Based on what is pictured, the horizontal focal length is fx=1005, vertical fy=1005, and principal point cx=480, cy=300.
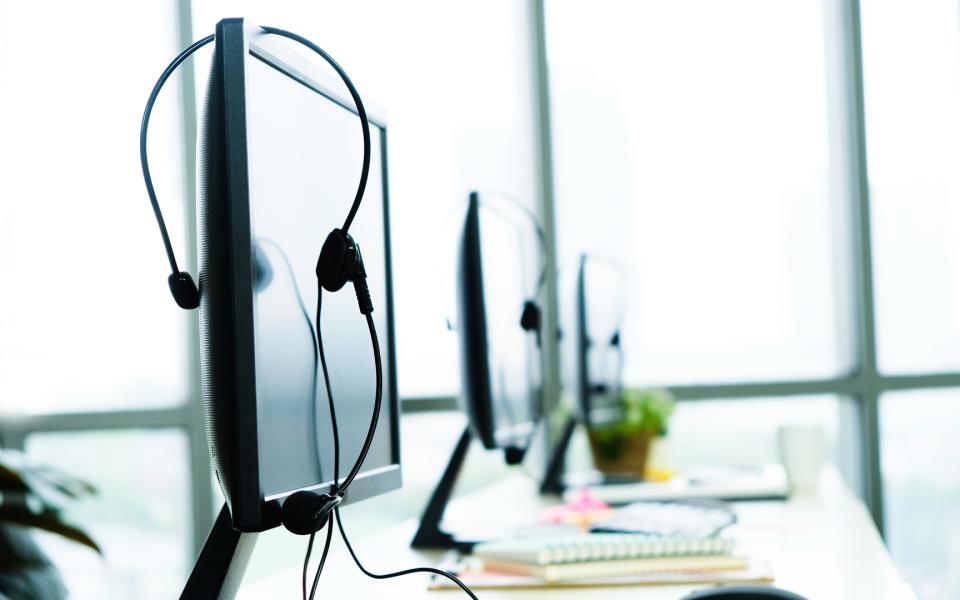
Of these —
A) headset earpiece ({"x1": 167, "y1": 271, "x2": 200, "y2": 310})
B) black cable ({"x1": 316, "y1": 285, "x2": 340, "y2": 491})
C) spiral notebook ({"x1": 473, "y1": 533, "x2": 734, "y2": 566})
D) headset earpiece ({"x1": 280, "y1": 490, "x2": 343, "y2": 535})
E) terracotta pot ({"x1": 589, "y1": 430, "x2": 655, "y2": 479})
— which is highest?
headset earpiece ({"x1": 167, "y1": 271, "x2": 200, "y2": 310})

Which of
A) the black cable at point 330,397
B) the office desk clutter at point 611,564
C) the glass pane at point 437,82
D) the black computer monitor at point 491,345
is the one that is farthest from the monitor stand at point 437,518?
the glass pane at point 437,82

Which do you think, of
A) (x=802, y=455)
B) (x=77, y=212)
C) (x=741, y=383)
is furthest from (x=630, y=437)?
(x=77, y=212)

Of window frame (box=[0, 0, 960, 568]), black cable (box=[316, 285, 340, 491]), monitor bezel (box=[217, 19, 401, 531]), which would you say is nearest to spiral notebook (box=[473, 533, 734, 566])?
black cable (box=[316, 285, 340, 491])

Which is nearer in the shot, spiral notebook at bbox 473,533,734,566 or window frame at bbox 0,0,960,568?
spiral notebook at bbox 473,533,734,566

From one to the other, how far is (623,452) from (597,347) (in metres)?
0.27

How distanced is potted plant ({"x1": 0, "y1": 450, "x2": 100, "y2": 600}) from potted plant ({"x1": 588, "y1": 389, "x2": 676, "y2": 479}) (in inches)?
43.4

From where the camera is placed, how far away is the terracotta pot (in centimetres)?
232

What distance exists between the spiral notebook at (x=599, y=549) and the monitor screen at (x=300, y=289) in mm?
238

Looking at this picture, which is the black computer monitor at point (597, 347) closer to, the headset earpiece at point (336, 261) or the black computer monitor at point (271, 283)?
the black computer monitor at point (271, 283)

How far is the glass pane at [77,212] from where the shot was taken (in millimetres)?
3023

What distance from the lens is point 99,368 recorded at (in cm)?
302

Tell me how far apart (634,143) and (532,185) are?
33 cm

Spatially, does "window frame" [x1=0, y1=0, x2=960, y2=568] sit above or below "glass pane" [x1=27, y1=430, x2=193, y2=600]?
above

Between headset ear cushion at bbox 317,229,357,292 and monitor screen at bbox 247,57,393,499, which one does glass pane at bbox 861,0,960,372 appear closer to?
monitor screen at bbox 247,57,393,499
